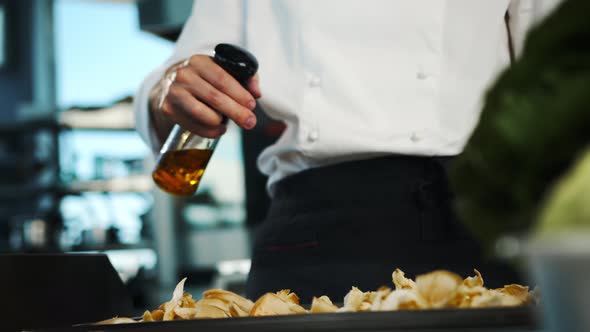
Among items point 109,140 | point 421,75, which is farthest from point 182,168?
point 109,140

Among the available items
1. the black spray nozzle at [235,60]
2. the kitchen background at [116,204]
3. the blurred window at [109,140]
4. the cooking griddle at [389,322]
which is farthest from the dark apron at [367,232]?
the kitchen background at [116,204]

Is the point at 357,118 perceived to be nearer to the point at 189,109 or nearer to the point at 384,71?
the point at 384,71

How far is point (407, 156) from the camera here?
1091mm

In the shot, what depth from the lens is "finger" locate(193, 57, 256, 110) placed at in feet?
2.96

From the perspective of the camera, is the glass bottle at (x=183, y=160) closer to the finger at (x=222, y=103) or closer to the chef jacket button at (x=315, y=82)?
the finger at (x=222, y=103)

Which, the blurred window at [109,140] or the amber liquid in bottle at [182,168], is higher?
the amber liquid in bottle at [182,168]

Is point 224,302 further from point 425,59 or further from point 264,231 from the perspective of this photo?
point 425,59

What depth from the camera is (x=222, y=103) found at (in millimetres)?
985

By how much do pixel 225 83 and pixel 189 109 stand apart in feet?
0.41

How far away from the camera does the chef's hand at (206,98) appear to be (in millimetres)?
942

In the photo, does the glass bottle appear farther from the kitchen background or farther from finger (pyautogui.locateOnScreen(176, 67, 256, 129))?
the kitchen background

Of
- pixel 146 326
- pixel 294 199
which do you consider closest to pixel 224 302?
pixel 146 326

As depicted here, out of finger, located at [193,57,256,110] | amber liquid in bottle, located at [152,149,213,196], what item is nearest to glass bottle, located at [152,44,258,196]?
amber liquid in bottle, located at [152,149,213,196]

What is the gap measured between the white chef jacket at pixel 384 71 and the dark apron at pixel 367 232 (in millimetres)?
40
